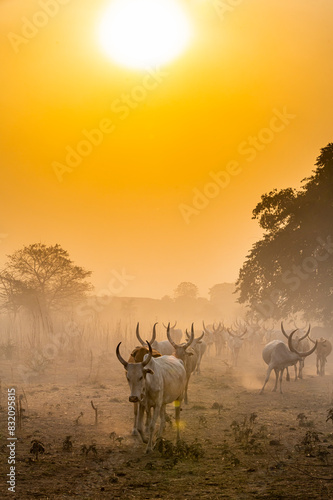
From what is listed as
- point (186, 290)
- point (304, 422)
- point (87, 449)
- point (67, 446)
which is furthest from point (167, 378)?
point (186, 290)

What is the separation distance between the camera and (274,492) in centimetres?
691

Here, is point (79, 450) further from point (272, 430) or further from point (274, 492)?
point (272, 430)

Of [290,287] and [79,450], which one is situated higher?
[290,287]

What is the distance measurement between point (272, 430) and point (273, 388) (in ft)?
27.3

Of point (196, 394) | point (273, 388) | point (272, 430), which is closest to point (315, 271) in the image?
point (273, 388)

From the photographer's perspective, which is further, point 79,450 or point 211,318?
point 211,318

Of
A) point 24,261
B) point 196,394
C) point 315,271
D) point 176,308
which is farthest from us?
point 176,308

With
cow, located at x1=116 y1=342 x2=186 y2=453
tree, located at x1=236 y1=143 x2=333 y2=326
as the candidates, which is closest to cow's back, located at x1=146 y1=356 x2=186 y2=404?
cow, located at x1=116 y1=342 x2=186 y2=453

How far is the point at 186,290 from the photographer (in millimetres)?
108375

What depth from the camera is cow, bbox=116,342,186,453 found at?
9.24m

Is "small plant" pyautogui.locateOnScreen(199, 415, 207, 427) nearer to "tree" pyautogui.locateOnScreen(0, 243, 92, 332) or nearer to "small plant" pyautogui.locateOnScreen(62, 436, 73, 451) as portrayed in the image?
"small plant" pyautogui.locateOnScreen(62, 436, 73, 451)

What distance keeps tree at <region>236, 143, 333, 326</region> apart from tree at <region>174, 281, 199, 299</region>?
3037 inches

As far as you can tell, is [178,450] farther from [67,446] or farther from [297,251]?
[297,251]

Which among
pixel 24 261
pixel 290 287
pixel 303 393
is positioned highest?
pixel 24 261
